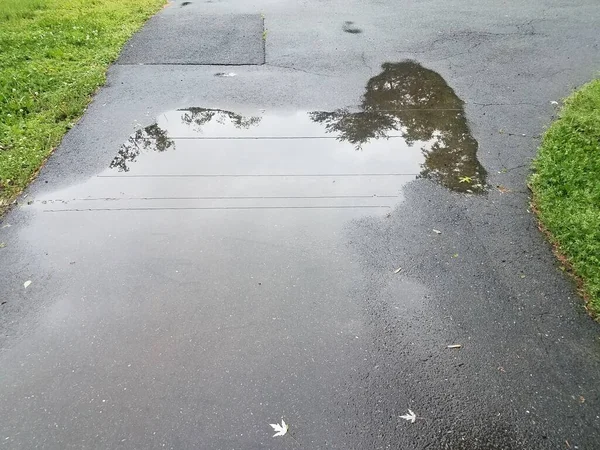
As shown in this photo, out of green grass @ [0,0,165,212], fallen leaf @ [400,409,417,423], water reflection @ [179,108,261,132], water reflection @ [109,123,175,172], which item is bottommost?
fallen leaf @ [400,409,417,423]

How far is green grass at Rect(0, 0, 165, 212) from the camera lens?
575 cm

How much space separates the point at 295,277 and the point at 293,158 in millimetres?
2087

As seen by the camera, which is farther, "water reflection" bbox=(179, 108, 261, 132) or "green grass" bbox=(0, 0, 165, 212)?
"water reflection" bbox=(179, 108, 261, 132)

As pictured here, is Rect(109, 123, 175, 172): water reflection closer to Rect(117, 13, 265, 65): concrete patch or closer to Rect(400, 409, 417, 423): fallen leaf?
Rect(117, 13, 265, 65): concrete patch

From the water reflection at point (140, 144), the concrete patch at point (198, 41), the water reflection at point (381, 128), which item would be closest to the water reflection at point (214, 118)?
the water reflection at point (381, 128)

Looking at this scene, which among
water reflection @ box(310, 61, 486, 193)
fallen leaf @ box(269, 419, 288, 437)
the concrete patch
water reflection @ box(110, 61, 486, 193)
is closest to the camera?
fallen leaf @ box(269, 419, 288, 437)

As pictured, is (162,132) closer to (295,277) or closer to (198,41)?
(295,277)

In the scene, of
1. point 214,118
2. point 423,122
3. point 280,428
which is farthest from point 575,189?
point 214,118

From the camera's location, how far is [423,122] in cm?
634

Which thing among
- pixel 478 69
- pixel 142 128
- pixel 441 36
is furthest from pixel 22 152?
pixel 441 36

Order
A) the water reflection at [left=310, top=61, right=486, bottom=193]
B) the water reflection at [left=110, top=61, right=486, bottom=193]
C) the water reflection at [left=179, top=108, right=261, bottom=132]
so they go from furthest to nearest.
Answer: the water reflection at [left=179, top=108, right=261, bottom=132] → the water reflection at [left=110, top=61, right=486, bottom=193] → the water reflection at [left=310, top=61, right=486, bottom=193]

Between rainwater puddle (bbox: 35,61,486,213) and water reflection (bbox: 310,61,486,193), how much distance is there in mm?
14

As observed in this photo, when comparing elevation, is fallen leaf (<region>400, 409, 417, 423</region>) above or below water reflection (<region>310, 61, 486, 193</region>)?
below

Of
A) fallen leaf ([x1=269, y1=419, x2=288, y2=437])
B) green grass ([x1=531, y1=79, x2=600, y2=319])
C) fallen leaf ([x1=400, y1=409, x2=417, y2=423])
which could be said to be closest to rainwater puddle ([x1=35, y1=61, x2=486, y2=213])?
green grass ([x1=531, y1=79, x2=600, y2=319])
